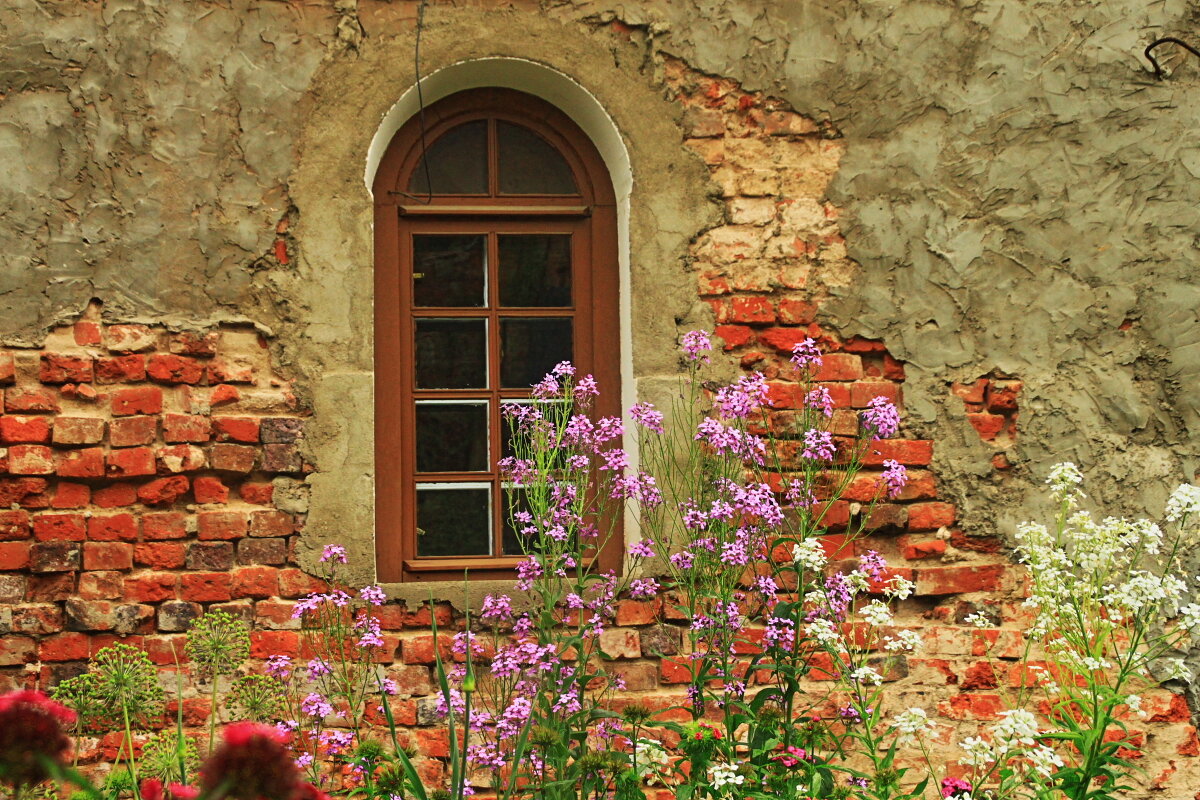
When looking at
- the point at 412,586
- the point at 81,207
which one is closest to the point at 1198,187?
the point at 412,586

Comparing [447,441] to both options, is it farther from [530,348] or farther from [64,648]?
[64,648]

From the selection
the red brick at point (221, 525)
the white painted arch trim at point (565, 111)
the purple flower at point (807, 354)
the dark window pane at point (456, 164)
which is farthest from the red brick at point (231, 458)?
the purple flower at point (807, 354)

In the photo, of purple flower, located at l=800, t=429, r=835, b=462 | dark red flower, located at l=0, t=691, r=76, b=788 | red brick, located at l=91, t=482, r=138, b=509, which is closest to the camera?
dark red flower, located at l=0, t=691, r=76, b=788

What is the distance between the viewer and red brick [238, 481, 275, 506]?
3.86 meters

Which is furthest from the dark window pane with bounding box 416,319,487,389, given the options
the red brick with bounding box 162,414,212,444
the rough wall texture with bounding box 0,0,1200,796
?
the red brick with bounding box 162,414,212,444

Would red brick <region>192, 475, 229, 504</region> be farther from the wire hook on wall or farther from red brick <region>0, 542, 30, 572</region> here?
the wire hook on wall

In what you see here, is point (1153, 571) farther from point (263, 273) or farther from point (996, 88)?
point (263, 273)

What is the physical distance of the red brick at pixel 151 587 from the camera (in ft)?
12.3

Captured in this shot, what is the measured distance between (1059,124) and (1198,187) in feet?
1.77

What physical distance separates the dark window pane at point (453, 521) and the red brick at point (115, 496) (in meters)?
0.91

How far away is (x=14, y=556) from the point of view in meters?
3.73

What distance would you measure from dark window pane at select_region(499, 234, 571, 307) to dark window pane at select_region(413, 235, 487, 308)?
8 cm

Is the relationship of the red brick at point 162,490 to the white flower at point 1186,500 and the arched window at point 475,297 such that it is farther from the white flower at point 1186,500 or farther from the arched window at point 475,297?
the white flower at point 1186,500

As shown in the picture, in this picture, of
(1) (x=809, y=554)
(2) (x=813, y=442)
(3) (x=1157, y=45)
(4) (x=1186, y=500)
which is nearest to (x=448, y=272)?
(2) (x=813, y=442)
